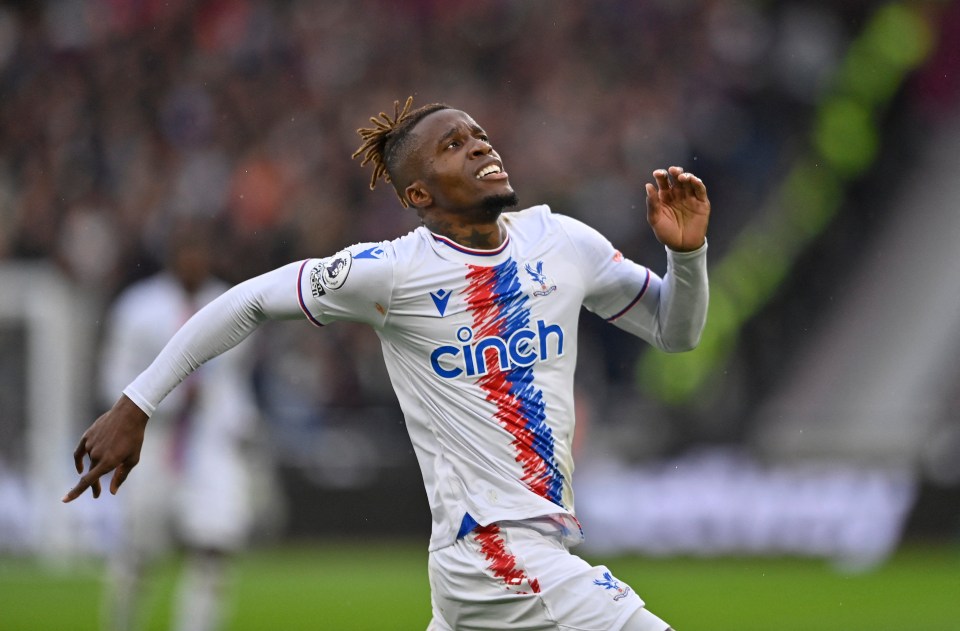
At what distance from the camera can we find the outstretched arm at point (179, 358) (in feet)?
16.3

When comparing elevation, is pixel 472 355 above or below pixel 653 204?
below

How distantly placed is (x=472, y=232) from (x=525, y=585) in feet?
3.82

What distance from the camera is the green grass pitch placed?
1088 cm

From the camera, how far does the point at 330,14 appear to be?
19375 mm

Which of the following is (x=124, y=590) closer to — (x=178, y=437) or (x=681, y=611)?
(x=178, y=437)

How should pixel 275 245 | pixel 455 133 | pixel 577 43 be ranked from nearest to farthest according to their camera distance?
pixel 455 133 → pixel 275 245 → pixel 577 43

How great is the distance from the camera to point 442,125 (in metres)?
5.31

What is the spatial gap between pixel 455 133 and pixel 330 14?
1452 centimetres

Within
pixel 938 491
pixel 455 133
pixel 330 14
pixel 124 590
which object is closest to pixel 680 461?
pixel 938 491

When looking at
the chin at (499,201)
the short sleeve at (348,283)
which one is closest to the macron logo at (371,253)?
the short sleeve at (348,283)

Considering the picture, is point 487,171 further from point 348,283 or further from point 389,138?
point 348,283

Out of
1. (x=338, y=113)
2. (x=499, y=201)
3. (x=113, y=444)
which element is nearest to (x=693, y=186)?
(x=499, y=201)

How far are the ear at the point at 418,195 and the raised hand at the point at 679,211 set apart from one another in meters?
0.73

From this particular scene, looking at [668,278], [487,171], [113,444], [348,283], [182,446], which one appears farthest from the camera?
[182,446]
